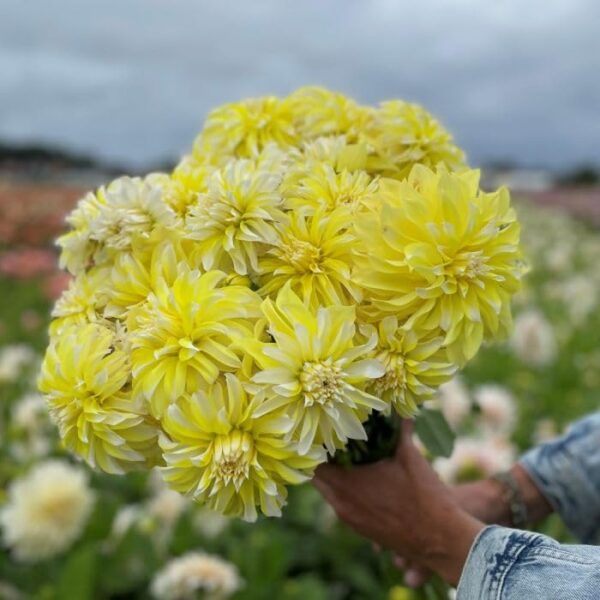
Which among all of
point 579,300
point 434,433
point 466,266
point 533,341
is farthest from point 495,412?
point 579,300

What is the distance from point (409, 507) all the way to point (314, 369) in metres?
0.31

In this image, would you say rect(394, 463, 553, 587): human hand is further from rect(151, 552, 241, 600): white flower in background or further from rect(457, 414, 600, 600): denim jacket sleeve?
rect(151, 552, 241, 600): white flower in background

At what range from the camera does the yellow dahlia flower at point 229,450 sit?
2.17 ft

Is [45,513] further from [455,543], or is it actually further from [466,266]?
[466,266]

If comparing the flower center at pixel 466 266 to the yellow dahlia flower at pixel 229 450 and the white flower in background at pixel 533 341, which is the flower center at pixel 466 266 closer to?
the yellow dahlia flower at pixel 229 450

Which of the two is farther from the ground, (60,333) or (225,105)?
(225,105)

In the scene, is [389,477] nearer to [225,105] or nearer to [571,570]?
[571,570]

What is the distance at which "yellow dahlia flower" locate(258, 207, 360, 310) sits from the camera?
71cm

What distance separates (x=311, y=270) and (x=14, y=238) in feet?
20.9

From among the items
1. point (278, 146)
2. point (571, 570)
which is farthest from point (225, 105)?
point (571, 570)

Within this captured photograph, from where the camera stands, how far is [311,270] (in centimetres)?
72

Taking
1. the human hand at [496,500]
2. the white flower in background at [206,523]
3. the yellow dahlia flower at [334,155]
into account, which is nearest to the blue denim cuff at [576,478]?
the human hand at [496,500]

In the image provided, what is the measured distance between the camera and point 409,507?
0.89 meters

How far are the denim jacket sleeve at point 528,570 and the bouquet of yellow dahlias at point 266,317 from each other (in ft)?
0.46
